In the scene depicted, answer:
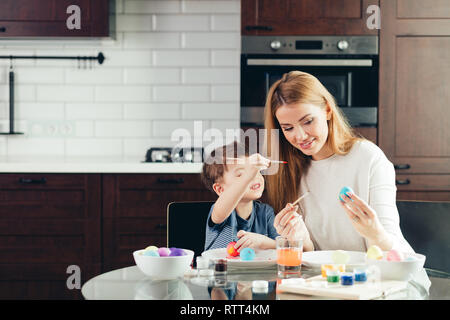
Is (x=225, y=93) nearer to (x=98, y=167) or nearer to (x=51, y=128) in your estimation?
(x=98, y=167)

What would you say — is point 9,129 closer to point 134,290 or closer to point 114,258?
point 114,258

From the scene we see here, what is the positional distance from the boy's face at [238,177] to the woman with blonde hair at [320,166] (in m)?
0.04

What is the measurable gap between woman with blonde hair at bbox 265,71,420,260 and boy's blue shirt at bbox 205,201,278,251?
7cm

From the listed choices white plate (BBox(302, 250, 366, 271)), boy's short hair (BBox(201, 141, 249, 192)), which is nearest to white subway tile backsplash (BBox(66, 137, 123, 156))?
boy's short hair (BBox(201, 141, 249, 192))

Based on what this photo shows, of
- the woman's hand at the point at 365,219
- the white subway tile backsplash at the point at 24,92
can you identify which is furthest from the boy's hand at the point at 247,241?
the white subway tile backsplash at the point at 24,92

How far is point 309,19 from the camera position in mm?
3174

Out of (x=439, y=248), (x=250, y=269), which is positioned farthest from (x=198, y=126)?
(x=250, y=269)

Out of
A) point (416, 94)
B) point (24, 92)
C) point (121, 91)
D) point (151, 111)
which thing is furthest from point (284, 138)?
point (24, 92)

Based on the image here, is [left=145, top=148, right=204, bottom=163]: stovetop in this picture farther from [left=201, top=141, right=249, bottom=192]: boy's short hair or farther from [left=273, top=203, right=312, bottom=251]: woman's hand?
[left=273, top=203, right=312, bottom=251]: woman's hand

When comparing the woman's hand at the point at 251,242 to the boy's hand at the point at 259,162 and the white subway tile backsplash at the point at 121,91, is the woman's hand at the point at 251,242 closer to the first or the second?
the boy's hand at the point at 259,162

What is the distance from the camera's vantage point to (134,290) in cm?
124

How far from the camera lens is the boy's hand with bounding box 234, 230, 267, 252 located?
1628mm

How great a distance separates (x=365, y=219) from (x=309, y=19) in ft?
6.40
